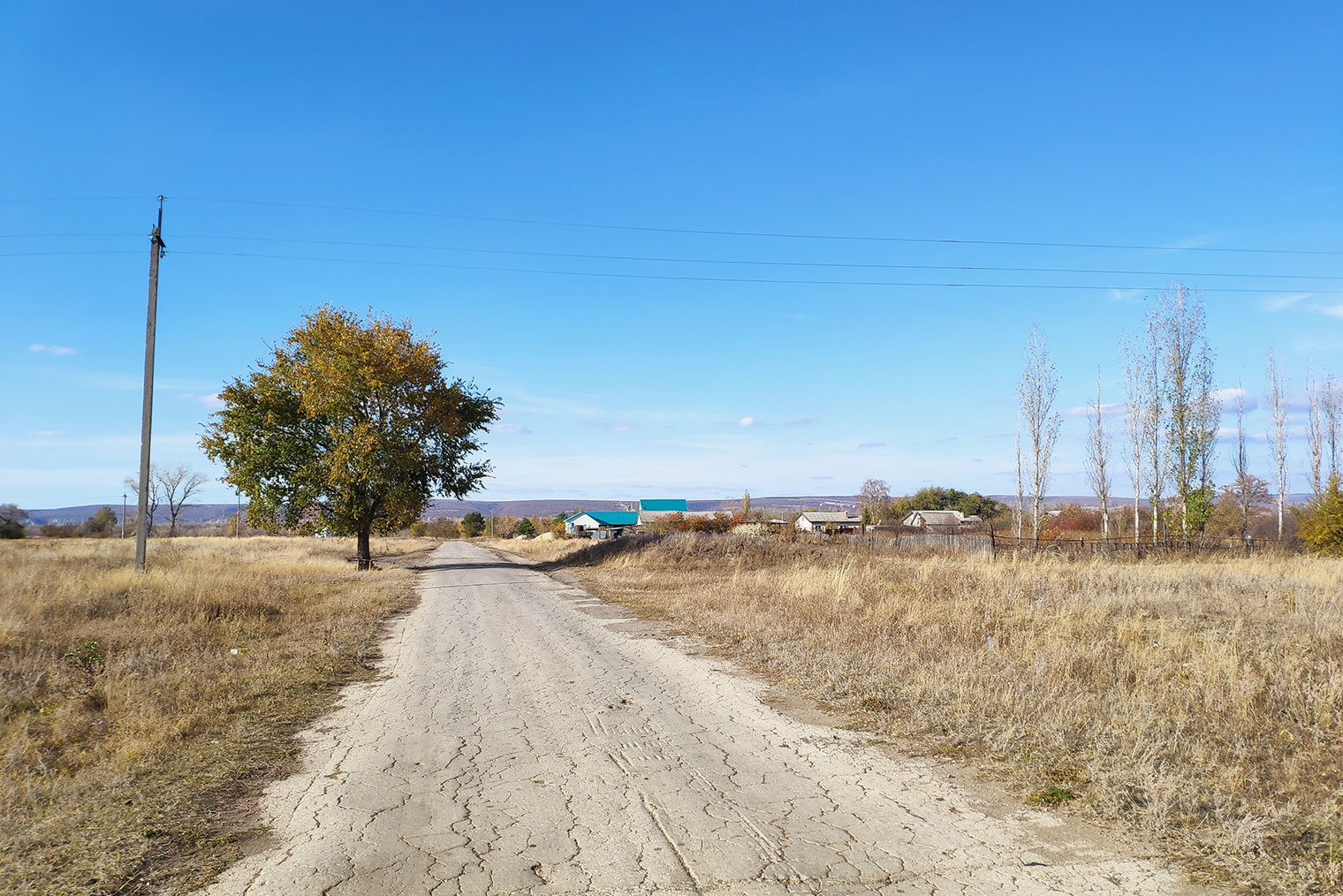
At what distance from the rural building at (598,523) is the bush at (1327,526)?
69651 millimetres

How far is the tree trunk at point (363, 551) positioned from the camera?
28.5 metres

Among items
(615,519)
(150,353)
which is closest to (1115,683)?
(150,353)

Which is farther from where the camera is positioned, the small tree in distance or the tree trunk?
the small tree in distance

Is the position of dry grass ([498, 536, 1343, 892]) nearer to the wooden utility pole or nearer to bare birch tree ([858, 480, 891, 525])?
the wooden utility pole

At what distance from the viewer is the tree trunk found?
28.5 metres

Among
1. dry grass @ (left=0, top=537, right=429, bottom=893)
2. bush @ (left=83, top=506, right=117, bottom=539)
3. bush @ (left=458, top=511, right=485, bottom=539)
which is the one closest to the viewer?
dry grass @ (left=0, top=537, right=429, bottom=893)

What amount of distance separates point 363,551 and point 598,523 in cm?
7822

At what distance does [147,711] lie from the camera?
6.89 meters

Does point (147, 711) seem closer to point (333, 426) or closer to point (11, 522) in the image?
point (333, 426)

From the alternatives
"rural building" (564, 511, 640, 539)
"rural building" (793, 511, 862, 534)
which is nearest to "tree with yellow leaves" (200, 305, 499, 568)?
"rural building" (793, 511, 862, 534)

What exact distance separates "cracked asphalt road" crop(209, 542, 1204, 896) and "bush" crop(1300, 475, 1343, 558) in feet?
97.6

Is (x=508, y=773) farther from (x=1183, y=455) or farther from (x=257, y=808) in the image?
(x=1183, y=455)

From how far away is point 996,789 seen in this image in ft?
A: 16.3

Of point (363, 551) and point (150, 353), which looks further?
point (363, 551)
